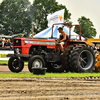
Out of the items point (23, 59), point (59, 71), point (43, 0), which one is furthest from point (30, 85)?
point (43, 0)

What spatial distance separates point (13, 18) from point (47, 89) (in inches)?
2196

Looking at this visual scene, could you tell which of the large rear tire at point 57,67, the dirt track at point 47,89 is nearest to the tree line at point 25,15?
the large rear tire at point 57,67

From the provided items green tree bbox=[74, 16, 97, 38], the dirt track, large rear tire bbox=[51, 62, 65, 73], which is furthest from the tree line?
the dirt track

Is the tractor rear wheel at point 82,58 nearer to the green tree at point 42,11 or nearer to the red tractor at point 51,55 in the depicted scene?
the red tractor at point 51,55

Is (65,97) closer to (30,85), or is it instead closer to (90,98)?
(90,98)

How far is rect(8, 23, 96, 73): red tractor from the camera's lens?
11008 millimetres

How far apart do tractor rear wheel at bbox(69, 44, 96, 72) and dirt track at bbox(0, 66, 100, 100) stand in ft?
Result: 6.90

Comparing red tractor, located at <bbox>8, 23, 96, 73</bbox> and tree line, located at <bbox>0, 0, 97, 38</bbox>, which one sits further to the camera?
tree line, located at <bbox>0, 0, 97, 38</bbox>

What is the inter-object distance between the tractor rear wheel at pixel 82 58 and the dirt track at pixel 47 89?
210 centimetres

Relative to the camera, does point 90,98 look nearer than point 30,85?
Yes

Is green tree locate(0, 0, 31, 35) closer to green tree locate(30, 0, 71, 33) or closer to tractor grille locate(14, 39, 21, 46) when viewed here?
green tree locate(30, 0, 71, 33)

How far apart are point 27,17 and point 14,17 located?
2742 millimetres

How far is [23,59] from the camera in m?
11.2

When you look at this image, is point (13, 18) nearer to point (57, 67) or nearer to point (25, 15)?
point (25, 15)
